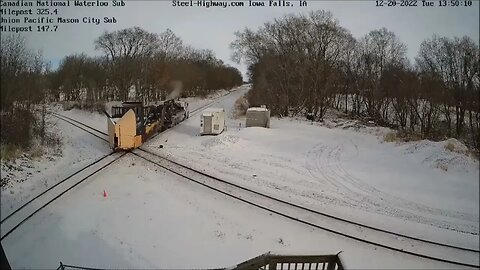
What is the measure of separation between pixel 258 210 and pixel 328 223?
1.72 feet

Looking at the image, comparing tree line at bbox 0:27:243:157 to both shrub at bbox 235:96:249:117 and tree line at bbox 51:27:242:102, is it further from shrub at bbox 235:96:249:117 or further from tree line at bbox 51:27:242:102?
shrub at bbox 235:96:249:117

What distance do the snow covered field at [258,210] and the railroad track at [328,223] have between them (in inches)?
1.9

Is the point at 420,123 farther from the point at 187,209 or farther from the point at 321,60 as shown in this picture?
the point at 187,209

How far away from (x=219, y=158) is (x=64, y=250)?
1.37 metres

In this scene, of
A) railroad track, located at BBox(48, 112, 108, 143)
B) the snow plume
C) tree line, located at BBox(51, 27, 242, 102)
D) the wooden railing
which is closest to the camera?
the wooden railing

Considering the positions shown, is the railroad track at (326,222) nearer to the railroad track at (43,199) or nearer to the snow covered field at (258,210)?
the snow covered field at (258,210)

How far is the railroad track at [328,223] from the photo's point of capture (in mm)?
1972

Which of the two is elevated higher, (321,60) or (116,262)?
(321,60)

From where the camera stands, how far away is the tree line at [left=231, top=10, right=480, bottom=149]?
185 cm

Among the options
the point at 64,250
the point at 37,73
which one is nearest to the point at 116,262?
the point at 64,250

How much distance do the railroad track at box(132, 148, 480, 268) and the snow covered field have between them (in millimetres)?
48

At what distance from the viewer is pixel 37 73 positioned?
1.93m

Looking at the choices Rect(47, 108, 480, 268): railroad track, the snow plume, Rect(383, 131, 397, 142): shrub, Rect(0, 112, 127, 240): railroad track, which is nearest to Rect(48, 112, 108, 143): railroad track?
Rect(0, 112, 127, 240): railroad track

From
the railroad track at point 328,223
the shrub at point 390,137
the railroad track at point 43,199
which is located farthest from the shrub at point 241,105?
the railroad track at point 43,199
